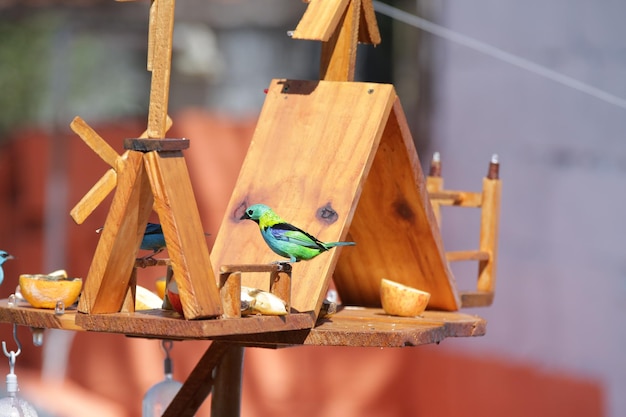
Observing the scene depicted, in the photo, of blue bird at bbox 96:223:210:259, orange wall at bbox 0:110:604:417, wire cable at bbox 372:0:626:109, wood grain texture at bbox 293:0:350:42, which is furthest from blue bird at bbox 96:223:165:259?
orange wall at bbox 0:110:604:417

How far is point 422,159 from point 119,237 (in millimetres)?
3381

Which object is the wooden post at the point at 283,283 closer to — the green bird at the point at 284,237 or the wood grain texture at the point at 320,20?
the green bird at the point at 284,237

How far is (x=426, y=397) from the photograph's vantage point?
5660 mm

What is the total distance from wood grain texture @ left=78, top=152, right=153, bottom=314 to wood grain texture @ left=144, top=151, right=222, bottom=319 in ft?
0.16

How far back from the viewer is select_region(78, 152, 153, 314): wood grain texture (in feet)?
7.48

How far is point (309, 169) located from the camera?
2773mm

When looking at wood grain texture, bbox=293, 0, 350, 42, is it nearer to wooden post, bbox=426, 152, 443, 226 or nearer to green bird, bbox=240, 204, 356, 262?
green bird, bbox=240, 204, 356, 262

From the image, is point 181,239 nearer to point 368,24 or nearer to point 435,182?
point 368,24

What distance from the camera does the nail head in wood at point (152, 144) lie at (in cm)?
224

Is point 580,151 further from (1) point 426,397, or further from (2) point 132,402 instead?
(2) point 132,402

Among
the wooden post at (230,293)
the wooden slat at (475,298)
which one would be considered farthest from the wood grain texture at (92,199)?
the wooden slat at (475,298)

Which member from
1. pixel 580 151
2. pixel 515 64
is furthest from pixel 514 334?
pixel 515 64

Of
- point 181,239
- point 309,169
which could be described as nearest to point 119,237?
point 181,239

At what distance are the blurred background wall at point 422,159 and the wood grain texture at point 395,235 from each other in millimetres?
2353
